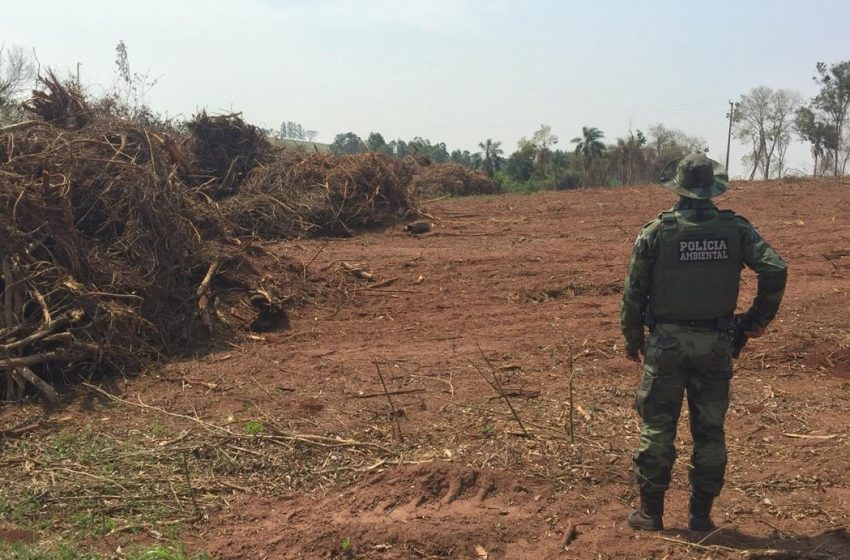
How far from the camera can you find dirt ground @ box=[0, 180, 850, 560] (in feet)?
11.4

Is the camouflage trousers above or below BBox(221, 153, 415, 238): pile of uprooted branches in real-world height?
below

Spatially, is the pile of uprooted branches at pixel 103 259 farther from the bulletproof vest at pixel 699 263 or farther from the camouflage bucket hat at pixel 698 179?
the camouflage bucket hat at pixel 698 179

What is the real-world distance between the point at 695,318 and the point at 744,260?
0.36 m

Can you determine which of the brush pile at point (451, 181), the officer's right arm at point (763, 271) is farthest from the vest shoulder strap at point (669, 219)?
the brush pile at point (451, 181)

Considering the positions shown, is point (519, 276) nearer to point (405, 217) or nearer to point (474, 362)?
point (474, 362)

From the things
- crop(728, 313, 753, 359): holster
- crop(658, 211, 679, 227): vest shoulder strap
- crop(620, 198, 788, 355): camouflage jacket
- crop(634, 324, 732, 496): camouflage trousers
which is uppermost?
crop(658, 211, 679, 227): vest shoulder strap

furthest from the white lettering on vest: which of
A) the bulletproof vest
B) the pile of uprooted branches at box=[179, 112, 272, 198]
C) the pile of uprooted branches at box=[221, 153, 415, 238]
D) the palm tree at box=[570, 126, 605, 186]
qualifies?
the palm tree at box=[570, 126, 605, 186]

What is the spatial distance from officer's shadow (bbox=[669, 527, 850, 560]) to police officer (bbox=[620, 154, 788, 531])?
85 millimetres

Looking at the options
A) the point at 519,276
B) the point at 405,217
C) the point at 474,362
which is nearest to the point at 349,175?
the point at 405,217

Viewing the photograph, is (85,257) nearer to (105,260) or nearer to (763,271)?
(105,260)

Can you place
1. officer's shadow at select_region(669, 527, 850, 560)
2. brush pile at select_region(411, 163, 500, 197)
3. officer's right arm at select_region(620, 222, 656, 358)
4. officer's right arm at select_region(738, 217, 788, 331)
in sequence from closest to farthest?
officer's shadow at select_region(669, 527, 850, 560) < officer's right arm at select_region(738, 217, 788, 331) < officer's right arm at select_region(620, 222, 656, 358) < brush pile at select_region(411, 163, 500, 197)

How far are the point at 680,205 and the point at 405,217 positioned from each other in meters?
10.6

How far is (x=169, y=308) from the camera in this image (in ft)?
22.8

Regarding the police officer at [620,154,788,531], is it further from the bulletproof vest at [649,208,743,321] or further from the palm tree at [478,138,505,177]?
the palm tree at [478,138,505,177]
